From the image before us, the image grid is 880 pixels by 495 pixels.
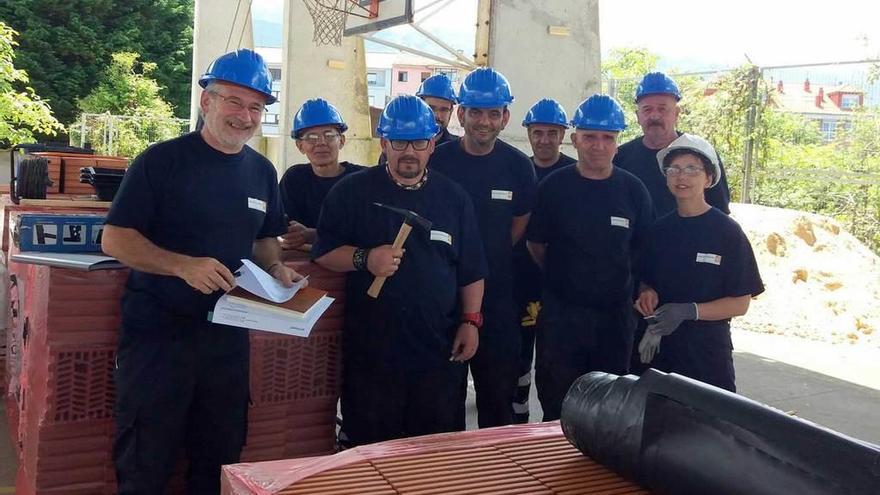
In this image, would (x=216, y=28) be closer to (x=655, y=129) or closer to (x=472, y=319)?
(x=655, y=129)

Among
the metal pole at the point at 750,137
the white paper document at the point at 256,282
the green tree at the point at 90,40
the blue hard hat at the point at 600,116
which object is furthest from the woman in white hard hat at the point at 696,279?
the green tree at the point at 90,40

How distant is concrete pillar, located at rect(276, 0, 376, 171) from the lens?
1275 cm

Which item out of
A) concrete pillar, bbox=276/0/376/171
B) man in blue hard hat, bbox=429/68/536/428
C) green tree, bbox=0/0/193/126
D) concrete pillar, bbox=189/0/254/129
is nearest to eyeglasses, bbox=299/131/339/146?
man in blue hard hat, bbox=429/68/536/428

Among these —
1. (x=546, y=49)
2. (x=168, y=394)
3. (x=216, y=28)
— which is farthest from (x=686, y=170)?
(x=216, y=28)

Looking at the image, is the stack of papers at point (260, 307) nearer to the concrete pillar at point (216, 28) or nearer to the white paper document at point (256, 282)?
the white paper document at point (256, 282)

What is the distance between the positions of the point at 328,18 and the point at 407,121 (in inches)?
367

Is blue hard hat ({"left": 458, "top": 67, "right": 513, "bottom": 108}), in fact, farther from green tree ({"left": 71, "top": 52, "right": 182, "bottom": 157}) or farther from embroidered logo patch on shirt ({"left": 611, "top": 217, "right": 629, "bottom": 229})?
green tree ({"left": 71, "top": 52, "right": 182, "bottom": 157})

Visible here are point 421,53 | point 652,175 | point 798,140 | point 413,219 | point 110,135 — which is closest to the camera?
point 413,219

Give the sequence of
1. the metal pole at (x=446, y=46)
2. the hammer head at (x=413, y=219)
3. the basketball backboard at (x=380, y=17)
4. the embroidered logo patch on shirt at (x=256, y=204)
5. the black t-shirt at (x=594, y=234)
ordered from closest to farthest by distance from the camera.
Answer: the embroidered logo patch on shirt at (x=256, y=204)
the hammer head at (x=413, y=219)
the black t-shirt at (x=594, y=234)
the basketball backboard at (x=380, y=17)
the metal pole at (x=446, y=46)

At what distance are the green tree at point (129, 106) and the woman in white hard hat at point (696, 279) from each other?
2308 centimetres

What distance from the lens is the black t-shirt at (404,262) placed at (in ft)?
12.3

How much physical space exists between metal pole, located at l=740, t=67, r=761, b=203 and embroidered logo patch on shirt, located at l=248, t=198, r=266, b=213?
10334 mm

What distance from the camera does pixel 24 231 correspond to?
150 inches

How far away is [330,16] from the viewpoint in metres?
12.4
